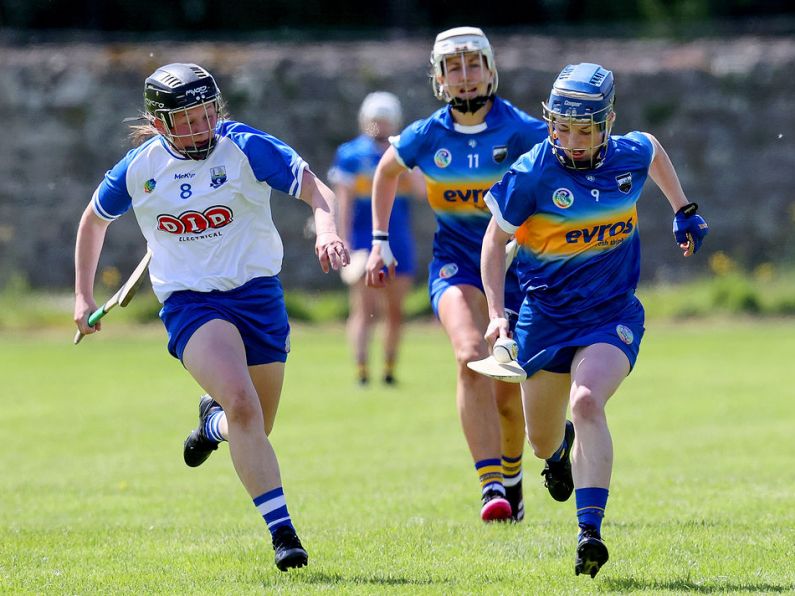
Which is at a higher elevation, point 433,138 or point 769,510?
point 433,138

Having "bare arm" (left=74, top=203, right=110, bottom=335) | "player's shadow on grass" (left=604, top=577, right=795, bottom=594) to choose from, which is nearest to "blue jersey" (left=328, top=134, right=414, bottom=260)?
"bare arm" (left=74, top=203, right=110, bottom=335)

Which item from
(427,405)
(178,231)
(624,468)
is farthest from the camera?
(427,405)

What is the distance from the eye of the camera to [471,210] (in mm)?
7598

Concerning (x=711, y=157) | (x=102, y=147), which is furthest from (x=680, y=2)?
(x=102, y=147)

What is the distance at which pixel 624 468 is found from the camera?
32.8 ft

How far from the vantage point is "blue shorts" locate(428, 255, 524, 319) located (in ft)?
24.5

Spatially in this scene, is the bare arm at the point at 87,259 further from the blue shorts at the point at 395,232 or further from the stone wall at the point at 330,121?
the stone wall at the point at 330,121

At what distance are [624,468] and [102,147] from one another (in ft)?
46.3

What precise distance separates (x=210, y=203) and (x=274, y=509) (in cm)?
137

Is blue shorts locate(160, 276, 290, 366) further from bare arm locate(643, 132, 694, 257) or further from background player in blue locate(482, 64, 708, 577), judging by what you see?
bare arm locate(643, 132, 694, 257)

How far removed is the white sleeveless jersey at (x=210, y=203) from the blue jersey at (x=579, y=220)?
0.98 metres

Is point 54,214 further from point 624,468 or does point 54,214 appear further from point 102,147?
point 624,468

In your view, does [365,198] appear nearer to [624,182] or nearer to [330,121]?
[330,121]

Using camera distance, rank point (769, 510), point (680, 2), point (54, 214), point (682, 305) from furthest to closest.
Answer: point (680, 2)
point (54, 214)
point (682, 305)
point (769, 510)
